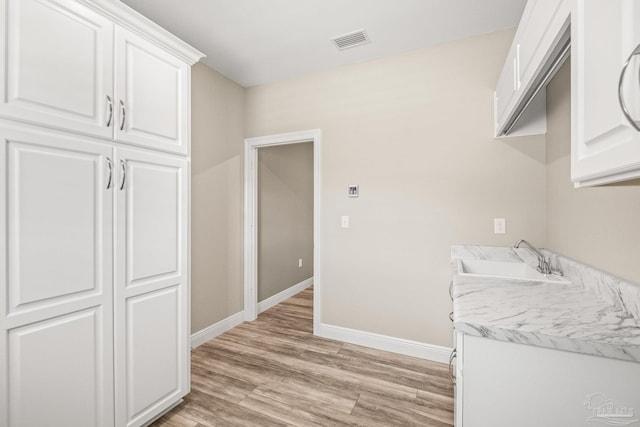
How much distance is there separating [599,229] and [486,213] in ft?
2.90

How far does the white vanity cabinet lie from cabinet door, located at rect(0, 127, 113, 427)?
5.1 inches

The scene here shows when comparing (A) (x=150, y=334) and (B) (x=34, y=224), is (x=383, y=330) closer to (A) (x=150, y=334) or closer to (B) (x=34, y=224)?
(A) (x=150, y=334)

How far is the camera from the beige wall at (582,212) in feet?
3.83

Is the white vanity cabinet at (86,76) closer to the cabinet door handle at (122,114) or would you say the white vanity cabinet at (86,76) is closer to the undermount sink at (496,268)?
the cabinet door handle at (122,114)

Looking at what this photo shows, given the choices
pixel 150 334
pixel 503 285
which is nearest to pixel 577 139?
pixel 503 285

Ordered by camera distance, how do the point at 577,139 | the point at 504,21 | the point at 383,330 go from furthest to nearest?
1. the point at 383,330
2. the point at 504,21
3. the point at 577,139

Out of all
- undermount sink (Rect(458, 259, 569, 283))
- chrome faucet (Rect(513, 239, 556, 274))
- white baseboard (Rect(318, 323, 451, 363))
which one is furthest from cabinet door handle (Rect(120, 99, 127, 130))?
chrome faucet (Rect(513, 239, 556, 274))

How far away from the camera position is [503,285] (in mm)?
1385

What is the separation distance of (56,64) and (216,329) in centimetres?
247

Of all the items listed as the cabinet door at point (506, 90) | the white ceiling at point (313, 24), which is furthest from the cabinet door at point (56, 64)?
the cabinet door at point (506, 90)

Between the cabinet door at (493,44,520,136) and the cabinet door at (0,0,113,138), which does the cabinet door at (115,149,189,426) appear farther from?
the cabinet door at (493,44,520,136)

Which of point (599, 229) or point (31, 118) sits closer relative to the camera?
point (31, 118)

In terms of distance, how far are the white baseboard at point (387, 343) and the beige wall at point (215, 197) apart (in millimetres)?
1130

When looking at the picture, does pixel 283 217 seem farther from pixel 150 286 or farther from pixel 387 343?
pixel 150 286
